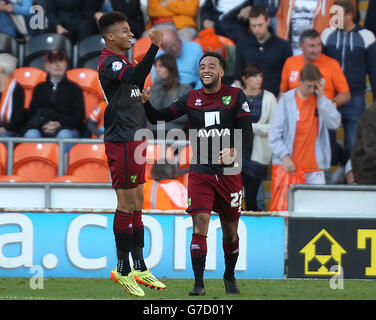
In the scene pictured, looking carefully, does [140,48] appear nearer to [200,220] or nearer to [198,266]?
[200,220]

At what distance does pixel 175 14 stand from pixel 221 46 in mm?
883

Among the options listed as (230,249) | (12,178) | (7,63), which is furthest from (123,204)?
(7,63)

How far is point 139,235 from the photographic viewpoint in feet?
23.6

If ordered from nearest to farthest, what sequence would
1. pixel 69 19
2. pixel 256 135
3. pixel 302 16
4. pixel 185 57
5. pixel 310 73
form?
pixel 310 73 → pixel 256 135 → pixel 185 57 → pixel 302 16 → pixel 69 19

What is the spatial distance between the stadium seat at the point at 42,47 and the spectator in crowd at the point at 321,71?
115 inches

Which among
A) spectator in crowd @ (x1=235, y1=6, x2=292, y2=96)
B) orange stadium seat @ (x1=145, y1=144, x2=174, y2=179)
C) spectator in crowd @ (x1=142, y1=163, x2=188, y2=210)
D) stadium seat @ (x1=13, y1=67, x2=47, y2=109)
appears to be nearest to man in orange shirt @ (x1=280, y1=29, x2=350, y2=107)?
spectator in crowd @ (x1=235, y1=6, x2=292, y2=96)

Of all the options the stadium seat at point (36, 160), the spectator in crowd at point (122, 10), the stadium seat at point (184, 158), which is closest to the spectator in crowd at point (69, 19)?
the spectator in crowd at point (122, 10)

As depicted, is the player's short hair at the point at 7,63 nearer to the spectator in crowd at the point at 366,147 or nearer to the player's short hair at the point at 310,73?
the player's short hair at the point at 310,73

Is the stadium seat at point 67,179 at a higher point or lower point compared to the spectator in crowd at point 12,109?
lower

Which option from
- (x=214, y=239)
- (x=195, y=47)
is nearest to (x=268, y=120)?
(x=195, y=47)

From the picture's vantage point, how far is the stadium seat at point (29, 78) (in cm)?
1129

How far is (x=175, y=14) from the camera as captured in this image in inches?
456

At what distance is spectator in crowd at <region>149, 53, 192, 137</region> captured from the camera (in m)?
10.2
